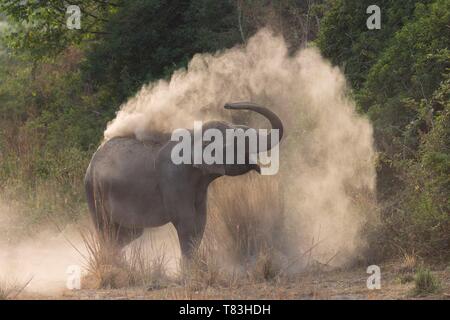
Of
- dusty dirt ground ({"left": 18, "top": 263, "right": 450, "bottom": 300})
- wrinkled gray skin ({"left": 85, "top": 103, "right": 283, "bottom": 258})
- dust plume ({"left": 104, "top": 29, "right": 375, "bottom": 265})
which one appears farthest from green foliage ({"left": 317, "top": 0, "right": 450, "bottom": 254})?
wrinkled gray skin ({"left": 85, "top": 103, "right": 283, "bottom": 258})

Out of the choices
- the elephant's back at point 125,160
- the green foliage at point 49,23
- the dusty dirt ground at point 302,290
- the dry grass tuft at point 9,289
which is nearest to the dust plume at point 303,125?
the elephant's back at point 125,160

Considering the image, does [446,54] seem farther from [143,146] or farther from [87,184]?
[87,184]

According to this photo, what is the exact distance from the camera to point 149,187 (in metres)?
10.7

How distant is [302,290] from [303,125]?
3.66m

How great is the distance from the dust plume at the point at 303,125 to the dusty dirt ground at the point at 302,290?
1.33 ft

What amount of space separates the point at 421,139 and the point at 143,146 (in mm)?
3058

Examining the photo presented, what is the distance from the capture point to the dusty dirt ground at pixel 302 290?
29.0 ft

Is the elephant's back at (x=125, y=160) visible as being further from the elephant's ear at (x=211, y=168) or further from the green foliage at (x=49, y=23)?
the green foliage at (x=49, y=23)

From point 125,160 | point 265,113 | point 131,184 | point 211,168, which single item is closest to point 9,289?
point 131,184

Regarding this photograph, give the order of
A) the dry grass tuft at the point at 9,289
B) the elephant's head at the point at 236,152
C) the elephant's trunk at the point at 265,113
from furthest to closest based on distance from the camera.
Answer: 1. the elephant's head at the point at 236,152
2. the elephant's trunk at the point at 265,113
3. the dry grass tuft at the point at 9,289

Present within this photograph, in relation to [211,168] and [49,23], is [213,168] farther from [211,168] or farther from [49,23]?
[49,23]

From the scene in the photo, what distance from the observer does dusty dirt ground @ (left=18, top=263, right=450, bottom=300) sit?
8852 millimetres

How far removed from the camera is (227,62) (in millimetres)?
13133

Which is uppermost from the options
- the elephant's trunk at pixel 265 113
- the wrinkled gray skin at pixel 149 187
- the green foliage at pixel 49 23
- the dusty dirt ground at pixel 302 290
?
→ the green foliage at pixel 49 23
